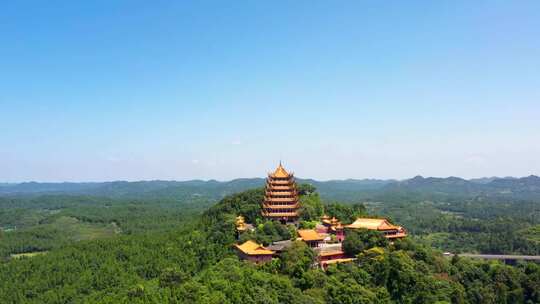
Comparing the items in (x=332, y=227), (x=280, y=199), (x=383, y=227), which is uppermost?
(x=280, y=199)

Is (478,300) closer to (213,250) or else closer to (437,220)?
(213,250)

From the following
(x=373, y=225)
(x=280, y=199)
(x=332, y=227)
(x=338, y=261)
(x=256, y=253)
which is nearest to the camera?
(x=256, y=253)

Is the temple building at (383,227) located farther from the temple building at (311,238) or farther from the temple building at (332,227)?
the temple building at (311,238)

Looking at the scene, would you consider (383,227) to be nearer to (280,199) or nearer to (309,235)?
(309,235)

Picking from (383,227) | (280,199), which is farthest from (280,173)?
(383,227)

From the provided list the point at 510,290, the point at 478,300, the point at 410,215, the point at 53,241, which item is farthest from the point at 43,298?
the point at 410,215

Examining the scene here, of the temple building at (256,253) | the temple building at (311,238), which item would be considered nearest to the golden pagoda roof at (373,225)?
the temple building at (311,238)
